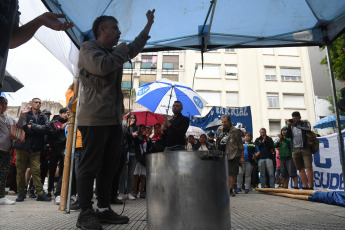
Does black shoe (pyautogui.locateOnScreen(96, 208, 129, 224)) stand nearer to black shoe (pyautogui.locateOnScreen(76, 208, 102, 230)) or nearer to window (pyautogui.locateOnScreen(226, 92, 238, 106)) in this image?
black shoe (pyautogui.locateOnScreen(76, 208, 102, 230))

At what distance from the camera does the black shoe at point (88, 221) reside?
1934mm

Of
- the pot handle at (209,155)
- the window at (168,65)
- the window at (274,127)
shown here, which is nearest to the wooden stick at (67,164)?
the pot handle at (209,155)

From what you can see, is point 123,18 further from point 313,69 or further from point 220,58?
point 313,69

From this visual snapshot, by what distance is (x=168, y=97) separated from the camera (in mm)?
7578

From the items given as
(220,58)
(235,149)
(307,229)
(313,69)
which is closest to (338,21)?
(307,229)

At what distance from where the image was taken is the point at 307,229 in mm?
2090

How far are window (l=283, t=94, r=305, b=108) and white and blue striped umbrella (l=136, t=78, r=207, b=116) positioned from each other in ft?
65.3

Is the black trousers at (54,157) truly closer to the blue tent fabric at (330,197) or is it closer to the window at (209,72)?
the blue tent fabric at (330,197)

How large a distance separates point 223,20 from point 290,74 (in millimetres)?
25097

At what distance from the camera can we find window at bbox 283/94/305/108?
24375mm

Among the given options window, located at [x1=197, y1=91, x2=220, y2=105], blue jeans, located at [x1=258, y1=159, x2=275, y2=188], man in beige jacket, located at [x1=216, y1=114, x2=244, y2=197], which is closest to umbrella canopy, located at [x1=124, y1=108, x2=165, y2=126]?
man in beige jacket, located at [x1=216, y1=114, x2=244, y2=197]

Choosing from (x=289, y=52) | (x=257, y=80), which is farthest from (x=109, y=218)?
(x=289, y=52)

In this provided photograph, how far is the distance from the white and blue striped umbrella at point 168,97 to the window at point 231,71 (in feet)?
60.6

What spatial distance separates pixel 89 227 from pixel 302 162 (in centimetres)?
523
